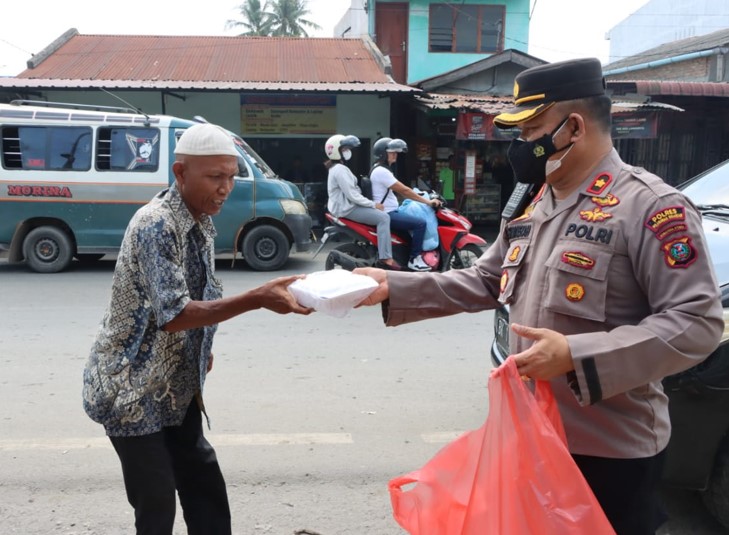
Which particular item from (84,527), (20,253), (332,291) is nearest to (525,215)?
(332,291)

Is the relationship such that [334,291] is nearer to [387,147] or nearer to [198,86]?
[387,147]

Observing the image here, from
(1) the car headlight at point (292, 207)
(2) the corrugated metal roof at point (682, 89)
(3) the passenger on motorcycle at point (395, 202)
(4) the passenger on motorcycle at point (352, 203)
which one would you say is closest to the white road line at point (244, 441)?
(4) the passenger on motorcycle at point (352, 203)

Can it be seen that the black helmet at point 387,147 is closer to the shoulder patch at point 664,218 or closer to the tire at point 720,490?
the tire at point 720,490

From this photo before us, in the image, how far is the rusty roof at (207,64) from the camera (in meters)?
12.7

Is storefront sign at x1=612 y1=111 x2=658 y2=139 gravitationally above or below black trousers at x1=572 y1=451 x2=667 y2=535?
above

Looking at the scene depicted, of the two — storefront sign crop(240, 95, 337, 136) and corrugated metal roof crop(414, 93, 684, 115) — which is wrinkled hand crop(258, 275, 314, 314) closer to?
corrugated metal roof crop(414, 93, 684, 115)

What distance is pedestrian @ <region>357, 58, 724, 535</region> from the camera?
1.50 m

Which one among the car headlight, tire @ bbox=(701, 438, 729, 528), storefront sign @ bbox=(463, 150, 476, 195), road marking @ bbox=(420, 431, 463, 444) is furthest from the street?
storefront sign @ bbox=(463, 150, 476, 195)

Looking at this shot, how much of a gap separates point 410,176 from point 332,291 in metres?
13.2

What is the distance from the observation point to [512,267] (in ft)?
6.05

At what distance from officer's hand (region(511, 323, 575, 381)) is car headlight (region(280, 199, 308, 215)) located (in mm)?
7805

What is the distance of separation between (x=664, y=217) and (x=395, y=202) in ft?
20.3

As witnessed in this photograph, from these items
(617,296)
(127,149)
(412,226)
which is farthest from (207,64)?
(617,296)

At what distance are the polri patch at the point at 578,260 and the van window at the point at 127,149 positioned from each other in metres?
8.03
